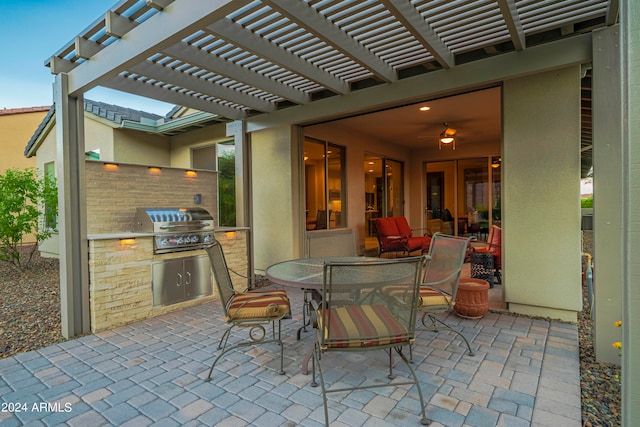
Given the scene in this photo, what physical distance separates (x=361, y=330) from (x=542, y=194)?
276 centimetres

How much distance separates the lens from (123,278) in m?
3.76

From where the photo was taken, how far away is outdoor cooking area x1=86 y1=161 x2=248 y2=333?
366 cm

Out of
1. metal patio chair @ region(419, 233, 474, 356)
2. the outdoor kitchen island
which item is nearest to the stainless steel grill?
the outdoor kitchen island

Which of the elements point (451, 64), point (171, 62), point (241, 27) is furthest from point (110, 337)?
point (451, 64)

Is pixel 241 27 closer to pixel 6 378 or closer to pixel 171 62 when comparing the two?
pixel 171 62

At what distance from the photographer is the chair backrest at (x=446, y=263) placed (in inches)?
114

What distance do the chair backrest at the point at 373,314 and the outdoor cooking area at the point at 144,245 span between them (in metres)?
2.67

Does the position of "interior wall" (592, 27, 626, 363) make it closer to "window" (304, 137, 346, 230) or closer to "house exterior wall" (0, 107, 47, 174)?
"window" (304, 137, 346, 230)

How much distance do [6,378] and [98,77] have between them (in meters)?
2.68

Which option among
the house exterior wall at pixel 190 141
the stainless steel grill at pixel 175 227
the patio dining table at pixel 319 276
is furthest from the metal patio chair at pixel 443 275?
the house exterior wall at pixel 190 141

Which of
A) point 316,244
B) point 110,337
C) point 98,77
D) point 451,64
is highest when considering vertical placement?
point 451,64

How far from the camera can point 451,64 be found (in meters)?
3.76

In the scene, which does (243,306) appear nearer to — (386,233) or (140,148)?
(386,233)

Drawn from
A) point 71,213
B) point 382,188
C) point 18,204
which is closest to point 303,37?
point 71,213
